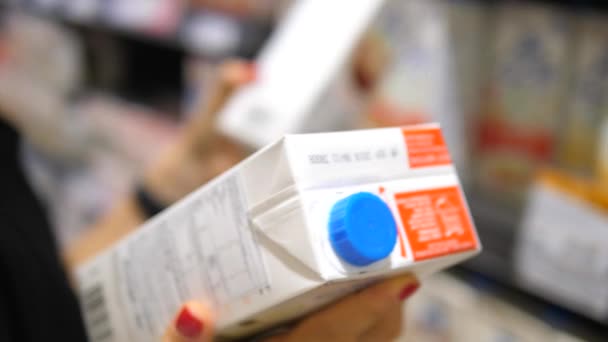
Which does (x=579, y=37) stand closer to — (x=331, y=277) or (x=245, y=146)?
(x=245, y=146)

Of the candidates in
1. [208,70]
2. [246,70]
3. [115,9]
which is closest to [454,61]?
[246,70]

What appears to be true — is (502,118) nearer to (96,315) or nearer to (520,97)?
(520,97)

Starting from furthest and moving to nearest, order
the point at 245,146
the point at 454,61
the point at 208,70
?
the point at 208,70, the point at 454,61, the point at 245,146

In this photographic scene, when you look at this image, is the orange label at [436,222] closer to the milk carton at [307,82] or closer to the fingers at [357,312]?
the fingers at [357,312]

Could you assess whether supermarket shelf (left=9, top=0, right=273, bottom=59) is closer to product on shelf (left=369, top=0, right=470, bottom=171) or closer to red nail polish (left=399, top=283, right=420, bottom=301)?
product on shelf (left=369, top=0, right=470, bottom=171)

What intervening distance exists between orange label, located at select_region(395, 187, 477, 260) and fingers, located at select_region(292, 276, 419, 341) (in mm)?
37

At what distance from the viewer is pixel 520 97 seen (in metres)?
0.94

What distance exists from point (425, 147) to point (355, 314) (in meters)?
0.12

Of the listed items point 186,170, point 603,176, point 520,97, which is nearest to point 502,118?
point 520,97

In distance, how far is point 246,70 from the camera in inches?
32.9

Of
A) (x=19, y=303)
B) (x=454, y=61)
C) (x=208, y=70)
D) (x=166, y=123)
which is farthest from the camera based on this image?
(x=166, y=123)

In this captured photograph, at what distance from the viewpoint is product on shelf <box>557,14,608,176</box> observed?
83cm

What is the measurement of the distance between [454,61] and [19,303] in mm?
698

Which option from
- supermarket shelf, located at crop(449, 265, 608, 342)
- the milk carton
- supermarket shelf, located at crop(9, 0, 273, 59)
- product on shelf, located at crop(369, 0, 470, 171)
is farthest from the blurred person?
supermarket shelf, located at crop(9, 0, 273, 59)
